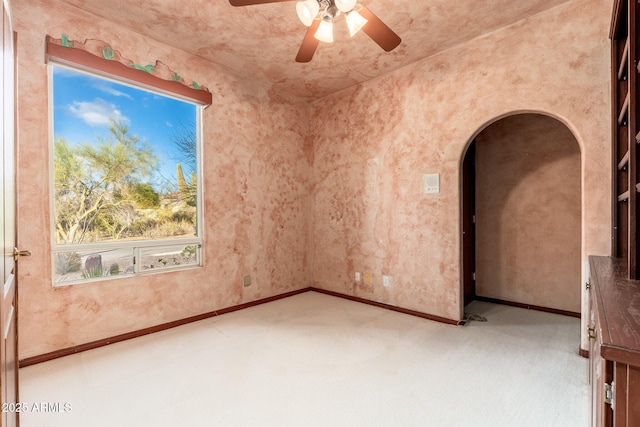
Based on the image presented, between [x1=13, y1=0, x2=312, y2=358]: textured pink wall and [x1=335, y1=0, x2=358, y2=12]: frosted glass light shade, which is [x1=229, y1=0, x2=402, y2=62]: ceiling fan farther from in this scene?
[x1=13, y1=0, x2=312, y2=358]: textured pink wall

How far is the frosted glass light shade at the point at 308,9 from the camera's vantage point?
195 cm

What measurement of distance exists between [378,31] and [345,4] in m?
0.41

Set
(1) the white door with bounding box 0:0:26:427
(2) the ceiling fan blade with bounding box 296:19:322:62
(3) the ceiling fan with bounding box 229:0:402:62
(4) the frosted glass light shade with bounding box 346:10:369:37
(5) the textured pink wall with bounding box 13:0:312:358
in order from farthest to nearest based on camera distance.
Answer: (5) the textured pink wall with bounding box 13:0:312:358 < (2) the ceiling fan blade with bounding box 296:19:322:62 < (4) the frosted glass light shade with bounding box 346:10:369:37 < (3) the ceiling fan with bounding box 229:0:402:62 < (1) the white door with bounding box 0:0:26:427

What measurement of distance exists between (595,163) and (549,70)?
2.96ft

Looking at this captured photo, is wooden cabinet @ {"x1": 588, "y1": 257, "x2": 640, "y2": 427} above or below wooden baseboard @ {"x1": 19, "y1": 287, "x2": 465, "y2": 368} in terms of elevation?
above

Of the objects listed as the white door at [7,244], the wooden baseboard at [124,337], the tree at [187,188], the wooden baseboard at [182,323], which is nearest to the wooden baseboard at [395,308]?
the wooden baseboard at [182,323]

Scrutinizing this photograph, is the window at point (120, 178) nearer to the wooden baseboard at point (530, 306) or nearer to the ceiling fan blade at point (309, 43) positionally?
the ceiling fan blade at point (309, 43)

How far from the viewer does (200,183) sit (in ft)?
11.4

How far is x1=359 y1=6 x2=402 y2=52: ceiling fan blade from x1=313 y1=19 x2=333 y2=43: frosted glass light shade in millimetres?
236

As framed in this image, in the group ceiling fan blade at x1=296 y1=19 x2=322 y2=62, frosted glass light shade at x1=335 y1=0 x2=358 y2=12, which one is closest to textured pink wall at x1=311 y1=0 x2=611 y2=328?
ceiling fan blade at x1=296 y1=19 x2=322 y2=62

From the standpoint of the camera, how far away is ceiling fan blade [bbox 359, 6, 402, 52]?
206 cm

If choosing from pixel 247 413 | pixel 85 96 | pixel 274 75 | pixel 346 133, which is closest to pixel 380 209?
pixel 346 133

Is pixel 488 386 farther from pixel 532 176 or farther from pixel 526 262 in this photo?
pixel 532 176

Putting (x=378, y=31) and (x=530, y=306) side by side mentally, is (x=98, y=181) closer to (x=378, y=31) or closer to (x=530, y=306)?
(x=378, y=31)
